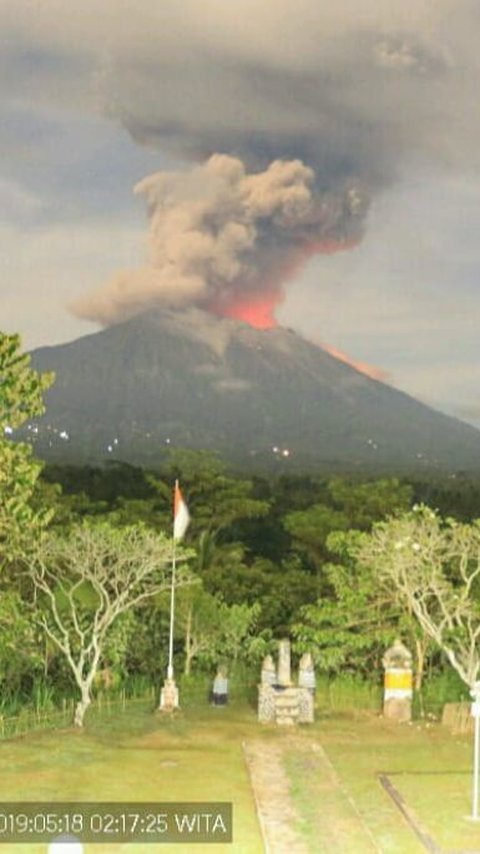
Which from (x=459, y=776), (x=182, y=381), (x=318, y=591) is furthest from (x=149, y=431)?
(x=459, y=776)

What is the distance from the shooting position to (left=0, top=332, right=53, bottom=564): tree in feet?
46.2

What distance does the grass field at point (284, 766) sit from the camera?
10.2 m

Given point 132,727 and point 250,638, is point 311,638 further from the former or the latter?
point 132,727

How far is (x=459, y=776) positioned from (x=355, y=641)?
260 inches

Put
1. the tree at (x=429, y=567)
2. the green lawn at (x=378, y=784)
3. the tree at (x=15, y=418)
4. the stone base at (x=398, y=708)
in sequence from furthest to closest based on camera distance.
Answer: the stone base at (x=398, y=708) < the tree at (x=429, y=567) < the tree at (x=15, y=418) < the green lawn at (x=378, y=784)

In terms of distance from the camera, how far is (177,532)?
18344 mm

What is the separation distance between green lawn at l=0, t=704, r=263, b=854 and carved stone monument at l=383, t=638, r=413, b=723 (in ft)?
7.67

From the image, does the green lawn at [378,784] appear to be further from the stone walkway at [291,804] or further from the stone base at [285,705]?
the stone base at [285,705]

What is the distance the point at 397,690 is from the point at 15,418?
25.8 ft

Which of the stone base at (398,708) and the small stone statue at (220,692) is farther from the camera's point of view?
the small stone statue at (220,692)

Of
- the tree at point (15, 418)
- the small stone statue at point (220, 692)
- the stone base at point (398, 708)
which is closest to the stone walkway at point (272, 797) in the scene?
the stone base at point (398, 708)

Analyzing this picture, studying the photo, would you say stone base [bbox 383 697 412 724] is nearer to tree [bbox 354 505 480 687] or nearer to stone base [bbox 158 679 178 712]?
tree [bbox 354 505 480 687]

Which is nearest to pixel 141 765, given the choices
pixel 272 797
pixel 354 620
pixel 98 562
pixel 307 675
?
pixel 272 797

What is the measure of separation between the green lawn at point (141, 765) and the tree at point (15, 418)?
10.5 feet
